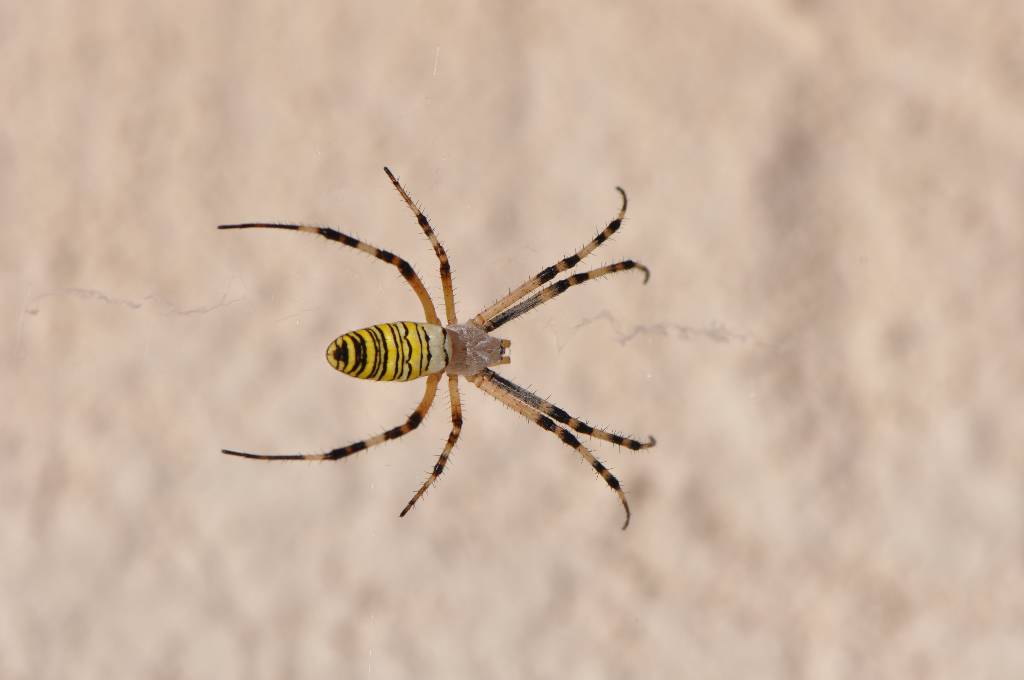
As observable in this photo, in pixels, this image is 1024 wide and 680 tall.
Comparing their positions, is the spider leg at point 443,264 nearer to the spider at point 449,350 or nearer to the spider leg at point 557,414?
the spider at point 449,350

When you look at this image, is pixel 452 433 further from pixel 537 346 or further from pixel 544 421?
pixel 537 346

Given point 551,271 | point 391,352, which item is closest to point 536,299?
point 551,271


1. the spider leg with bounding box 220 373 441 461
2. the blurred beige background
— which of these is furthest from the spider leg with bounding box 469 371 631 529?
the blurred beige background

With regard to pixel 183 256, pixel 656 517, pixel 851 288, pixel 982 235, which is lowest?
pixel 183 256

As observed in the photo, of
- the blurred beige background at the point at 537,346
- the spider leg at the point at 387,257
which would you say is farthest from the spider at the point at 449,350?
the blurred beige background at the point at 537,346

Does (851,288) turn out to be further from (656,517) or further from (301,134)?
(301,134)

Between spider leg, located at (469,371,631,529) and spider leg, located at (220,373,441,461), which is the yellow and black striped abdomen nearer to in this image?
spider leg, located at (220,373,441,461)

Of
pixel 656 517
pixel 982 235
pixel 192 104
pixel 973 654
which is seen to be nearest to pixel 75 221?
pixel 192 104
